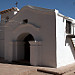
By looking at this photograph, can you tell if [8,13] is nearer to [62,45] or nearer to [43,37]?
[43,37]

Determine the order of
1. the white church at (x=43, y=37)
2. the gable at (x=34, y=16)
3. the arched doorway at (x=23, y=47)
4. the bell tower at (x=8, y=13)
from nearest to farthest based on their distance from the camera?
the white church at (x=43, y=37)
the gable at (x=34, y=16)
the arched doorway at (x=23, y=47)
the bell tower at (x=8, y=13)

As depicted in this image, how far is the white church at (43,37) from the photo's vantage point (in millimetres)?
8336

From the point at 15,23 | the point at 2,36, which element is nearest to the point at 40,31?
the point at 15,23

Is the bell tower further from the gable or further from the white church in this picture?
the gable

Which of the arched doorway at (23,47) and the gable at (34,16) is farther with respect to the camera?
the arched doorway at (23,47)

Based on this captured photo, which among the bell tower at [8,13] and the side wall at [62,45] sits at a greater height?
the bell tower at [8,13]

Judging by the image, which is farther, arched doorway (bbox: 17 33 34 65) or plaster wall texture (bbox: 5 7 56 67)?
arched doorway (bbox: 17 33 34 65)

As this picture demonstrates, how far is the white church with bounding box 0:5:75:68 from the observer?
8.34 m

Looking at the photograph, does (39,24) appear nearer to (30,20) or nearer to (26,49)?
(30,20)

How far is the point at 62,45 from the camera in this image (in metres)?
8.81

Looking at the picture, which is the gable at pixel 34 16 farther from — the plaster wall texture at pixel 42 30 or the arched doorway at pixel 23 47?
the arched doorway at pixel 23 47

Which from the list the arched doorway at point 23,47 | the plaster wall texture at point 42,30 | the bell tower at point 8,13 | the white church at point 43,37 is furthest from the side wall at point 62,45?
the bell tower at point 8,13

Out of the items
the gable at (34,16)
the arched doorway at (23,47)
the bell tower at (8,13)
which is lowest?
the arched doorway at (23,47)

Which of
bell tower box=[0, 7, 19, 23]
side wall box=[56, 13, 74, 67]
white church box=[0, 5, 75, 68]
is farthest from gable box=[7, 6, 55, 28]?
bell tower box=[0, 7, 19, 23]
